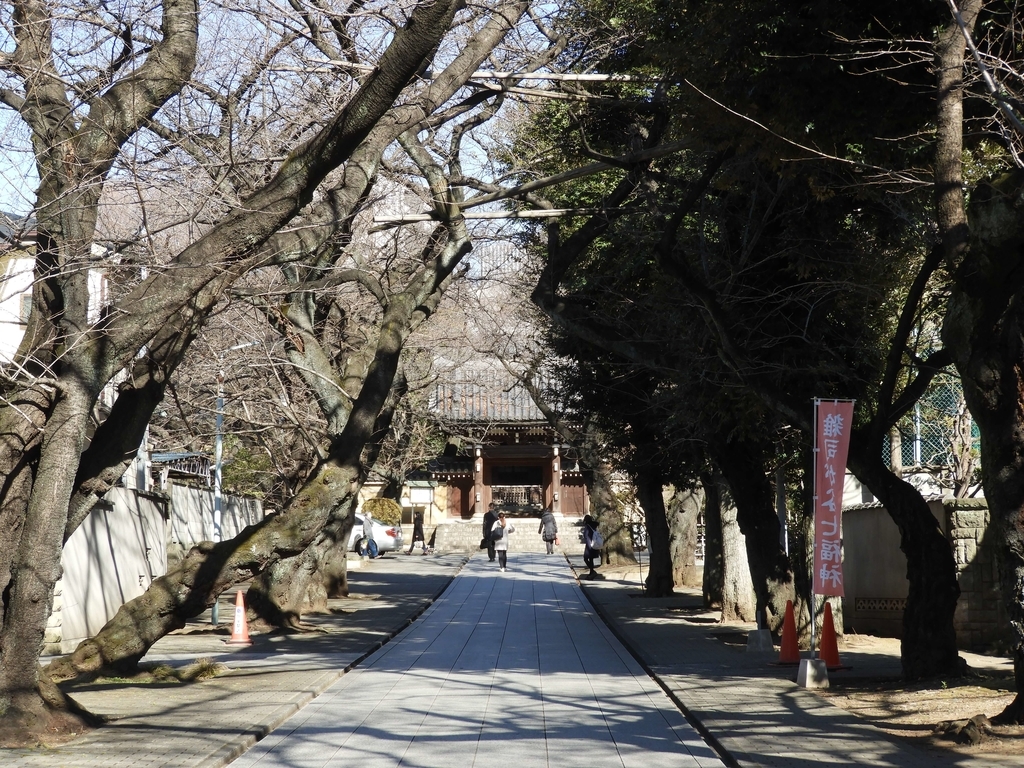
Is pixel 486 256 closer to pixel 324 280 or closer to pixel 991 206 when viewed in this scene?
pixel 324 280

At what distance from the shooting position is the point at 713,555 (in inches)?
894

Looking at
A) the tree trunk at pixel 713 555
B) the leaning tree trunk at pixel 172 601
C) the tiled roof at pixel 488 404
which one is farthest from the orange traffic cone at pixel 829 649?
the tiled roof at pixel 488 404

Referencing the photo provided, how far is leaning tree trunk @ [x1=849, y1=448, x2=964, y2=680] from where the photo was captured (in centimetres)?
1098

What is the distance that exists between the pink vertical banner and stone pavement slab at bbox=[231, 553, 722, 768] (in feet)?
7.08

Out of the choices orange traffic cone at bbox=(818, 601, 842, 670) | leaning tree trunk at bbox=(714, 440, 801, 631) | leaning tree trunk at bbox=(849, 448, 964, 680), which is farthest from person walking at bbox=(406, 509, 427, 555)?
leaning tree trunk at bbox=(849, 448, 964, 680)

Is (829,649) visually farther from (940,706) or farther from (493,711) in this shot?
(493,711)

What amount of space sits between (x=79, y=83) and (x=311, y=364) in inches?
290

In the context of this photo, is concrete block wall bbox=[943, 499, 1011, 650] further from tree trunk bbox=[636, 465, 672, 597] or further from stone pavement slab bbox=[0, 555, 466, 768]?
tree trunk bbox=[636, 465, 672, 597]

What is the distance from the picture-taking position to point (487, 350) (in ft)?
105

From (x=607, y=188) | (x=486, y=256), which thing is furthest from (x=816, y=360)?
(x=486, y=256)

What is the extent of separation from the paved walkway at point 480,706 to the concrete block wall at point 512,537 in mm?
29150

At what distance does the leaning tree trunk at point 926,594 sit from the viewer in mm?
10984

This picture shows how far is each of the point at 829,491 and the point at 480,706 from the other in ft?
14.0

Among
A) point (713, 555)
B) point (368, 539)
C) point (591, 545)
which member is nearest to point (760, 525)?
point (713, 555)
